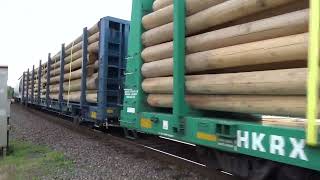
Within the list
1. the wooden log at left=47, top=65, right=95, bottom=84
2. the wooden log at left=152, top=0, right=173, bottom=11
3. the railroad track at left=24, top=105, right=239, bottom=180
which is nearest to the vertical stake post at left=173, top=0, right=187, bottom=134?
the wooden log at left=152, top=0, right=173, bottom=11

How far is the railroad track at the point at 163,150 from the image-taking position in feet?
21.6

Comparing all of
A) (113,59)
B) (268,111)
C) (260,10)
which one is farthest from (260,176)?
(113,59)

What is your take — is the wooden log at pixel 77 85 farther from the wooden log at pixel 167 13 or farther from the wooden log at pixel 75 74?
the wooden log at pixel 167 13

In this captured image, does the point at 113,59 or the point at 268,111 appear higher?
the point at 113,59

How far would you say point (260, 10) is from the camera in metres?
4.14

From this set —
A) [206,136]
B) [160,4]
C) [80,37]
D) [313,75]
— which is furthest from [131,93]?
[80,37]

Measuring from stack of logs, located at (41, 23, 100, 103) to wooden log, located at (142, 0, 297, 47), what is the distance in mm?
5199

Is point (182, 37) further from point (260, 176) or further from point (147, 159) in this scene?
point (147, 159)

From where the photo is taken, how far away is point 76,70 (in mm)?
13734

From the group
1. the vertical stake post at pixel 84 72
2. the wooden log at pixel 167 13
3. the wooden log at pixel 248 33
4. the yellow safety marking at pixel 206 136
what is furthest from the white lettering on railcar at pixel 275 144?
the vertical stake post at pixel 84 72

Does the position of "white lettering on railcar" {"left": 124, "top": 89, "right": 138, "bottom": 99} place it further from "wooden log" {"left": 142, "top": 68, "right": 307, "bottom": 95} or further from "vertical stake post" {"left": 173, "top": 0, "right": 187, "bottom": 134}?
"vertical stake post" {"left": 173, "top": 0, "right": 187, "bottom": 134}

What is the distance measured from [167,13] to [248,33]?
1989mm

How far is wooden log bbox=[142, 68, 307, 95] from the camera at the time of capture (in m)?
3.56

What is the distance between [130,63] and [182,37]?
75.8 inches
